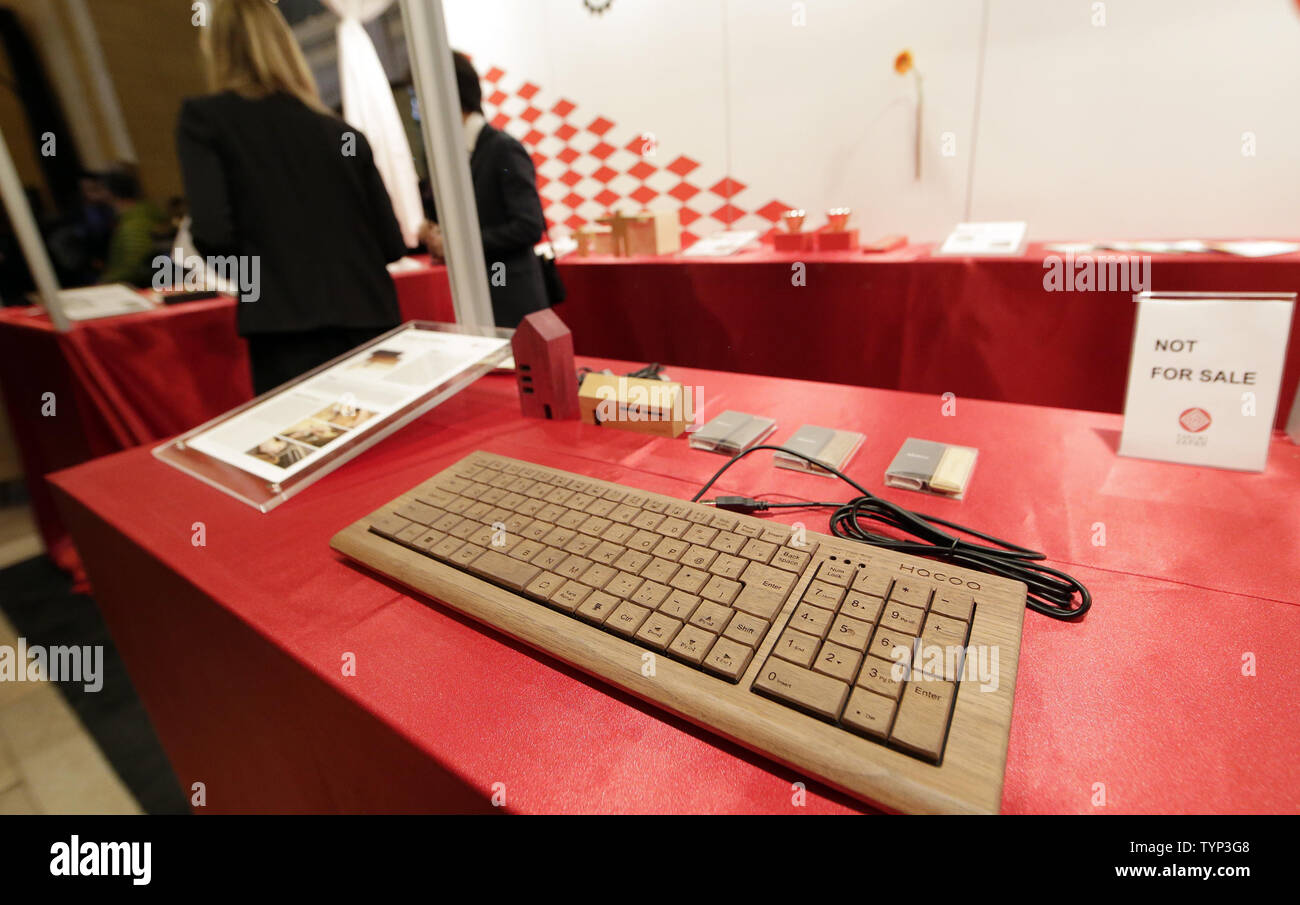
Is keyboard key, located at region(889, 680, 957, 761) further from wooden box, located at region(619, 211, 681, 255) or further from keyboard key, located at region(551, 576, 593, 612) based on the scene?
wooden box, located at region(619, 211, 681, 255)

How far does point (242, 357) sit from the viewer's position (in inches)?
83.0

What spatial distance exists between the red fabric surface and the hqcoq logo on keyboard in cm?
154

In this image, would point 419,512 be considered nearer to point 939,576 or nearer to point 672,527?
point 672,527

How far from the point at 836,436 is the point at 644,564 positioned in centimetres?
42

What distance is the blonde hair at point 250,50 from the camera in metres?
1.29

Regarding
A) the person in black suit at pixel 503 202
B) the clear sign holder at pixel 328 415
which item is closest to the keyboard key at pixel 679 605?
the clear sign holder at pixel 328 415

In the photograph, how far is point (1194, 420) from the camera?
737mm

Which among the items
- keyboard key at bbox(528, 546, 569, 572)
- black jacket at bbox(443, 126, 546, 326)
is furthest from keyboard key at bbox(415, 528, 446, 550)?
black jacket at bbox(443, 126, 546, 326)

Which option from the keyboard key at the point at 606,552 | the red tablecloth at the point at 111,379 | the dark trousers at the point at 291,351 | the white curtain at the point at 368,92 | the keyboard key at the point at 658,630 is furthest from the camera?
the red tablecloth at the point at 111,379

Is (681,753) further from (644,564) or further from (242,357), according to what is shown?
(242,357)

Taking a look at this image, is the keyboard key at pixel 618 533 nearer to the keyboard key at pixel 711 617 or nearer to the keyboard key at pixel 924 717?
the keyboard key at pixel 711 617

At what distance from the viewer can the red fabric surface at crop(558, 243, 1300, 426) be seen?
1790 millimetres

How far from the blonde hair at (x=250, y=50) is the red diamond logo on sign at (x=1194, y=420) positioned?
1.73 m
